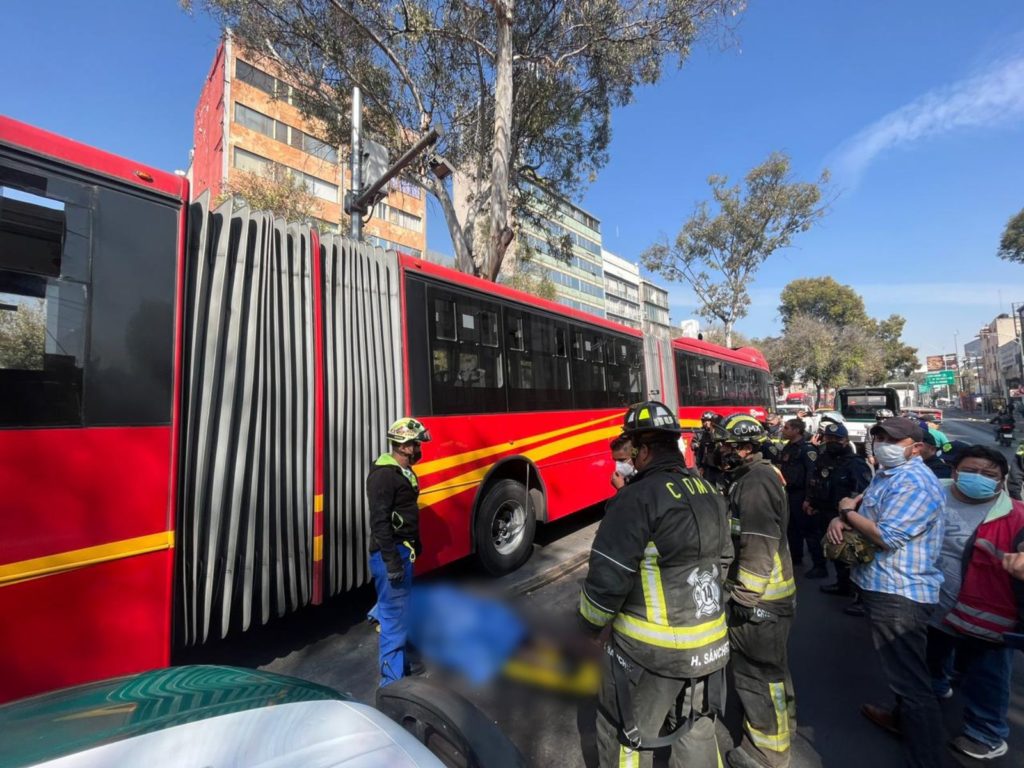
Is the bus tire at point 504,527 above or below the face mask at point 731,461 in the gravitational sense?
below

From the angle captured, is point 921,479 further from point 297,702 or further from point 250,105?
point 250,105

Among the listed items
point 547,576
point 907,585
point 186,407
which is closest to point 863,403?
point 547,576

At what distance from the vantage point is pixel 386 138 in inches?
442

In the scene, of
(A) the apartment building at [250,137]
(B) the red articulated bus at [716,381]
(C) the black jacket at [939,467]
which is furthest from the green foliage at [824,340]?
(C) the black jacket at [939,467]

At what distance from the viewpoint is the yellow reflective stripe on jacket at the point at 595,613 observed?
1.94 m

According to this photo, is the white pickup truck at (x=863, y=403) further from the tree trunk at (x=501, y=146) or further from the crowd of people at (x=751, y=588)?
the crowd of people at (x=751, y=588)

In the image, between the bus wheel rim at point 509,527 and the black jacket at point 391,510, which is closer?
the black jacket at point 391,510

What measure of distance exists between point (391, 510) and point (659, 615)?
196cm

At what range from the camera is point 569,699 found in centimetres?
328

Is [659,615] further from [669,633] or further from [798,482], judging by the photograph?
[798,482]

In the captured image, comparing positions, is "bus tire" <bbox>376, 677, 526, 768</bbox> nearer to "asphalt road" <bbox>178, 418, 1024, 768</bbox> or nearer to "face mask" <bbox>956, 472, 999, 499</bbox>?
"asphalt road" <bbox>178, 418, 1024, 768</bbox>

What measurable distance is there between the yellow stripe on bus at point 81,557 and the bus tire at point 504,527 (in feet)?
9.37

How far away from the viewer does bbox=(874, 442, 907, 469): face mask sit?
9.42 ft

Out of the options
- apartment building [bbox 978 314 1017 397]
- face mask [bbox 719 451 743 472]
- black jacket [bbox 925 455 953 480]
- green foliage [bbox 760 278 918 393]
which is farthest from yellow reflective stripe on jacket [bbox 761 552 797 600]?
apartment building [bbox 978 314 1017 397]
